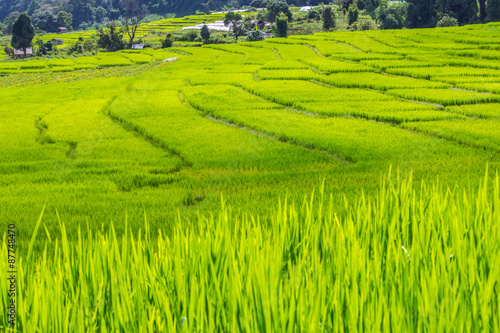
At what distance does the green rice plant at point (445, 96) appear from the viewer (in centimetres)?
1187

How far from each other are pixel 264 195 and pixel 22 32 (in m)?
49.0

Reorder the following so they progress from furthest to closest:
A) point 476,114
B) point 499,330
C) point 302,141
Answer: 1. point 476,114
2. point 302,141
3. point 499,330

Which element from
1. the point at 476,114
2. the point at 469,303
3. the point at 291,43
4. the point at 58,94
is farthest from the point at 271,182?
the point at 291,43

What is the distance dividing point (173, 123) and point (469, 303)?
32.5ft

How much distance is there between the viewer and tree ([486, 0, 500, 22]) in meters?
36.7

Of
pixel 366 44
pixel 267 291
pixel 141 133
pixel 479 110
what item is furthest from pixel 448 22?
pixel 267 291

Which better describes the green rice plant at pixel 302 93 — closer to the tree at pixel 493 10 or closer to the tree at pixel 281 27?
the tree at pixel 493 10

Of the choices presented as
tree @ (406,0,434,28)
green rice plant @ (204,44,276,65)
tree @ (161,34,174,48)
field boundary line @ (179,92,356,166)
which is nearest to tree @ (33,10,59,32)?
tree @ (161,34,174,48)

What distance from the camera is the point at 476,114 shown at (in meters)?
10.5

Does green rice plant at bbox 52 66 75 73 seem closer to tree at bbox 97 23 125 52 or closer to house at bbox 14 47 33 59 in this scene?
tree at bbox 97 23 125 52

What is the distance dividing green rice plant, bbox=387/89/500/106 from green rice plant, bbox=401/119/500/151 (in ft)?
6.95

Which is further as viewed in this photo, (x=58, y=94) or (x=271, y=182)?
(x=58, y=94)

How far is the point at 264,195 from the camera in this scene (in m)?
5.57

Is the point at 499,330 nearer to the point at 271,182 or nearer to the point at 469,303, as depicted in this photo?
the point at 469,303
